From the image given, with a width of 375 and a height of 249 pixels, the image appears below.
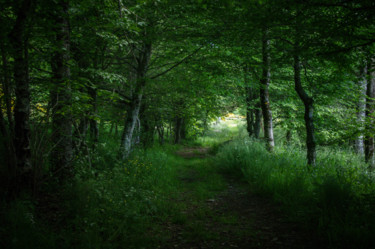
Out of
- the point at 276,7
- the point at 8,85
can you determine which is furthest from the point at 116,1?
the point at 276,7

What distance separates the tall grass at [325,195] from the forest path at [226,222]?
300 mm

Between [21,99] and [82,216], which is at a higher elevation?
[21,99]

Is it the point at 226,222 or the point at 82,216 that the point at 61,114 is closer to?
the point at 82,216

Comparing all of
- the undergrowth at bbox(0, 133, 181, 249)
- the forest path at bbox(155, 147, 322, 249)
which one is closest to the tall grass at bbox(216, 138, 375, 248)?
the forest path at bbox(155, 147, 322, 249)

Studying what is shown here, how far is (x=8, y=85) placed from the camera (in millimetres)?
4039

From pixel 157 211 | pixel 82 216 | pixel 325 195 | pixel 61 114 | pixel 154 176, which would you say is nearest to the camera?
pixel 82 216

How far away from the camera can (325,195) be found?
415 cm

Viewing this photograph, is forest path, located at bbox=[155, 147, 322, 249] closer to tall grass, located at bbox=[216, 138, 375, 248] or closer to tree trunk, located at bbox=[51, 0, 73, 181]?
tall grass, located at bbox=[216, 138, 375, 248]

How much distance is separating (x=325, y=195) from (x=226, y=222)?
2.03 metres

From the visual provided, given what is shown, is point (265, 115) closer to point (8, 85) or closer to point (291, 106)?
point (291, 106)

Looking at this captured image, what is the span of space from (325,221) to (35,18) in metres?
6.33

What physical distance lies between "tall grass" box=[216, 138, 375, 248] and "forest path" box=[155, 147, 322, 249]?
300 millimetres

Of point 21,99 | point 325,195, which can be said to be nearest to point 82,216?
point 21,99

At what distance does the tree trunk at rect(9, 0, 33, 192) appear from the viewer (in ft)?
11.7
